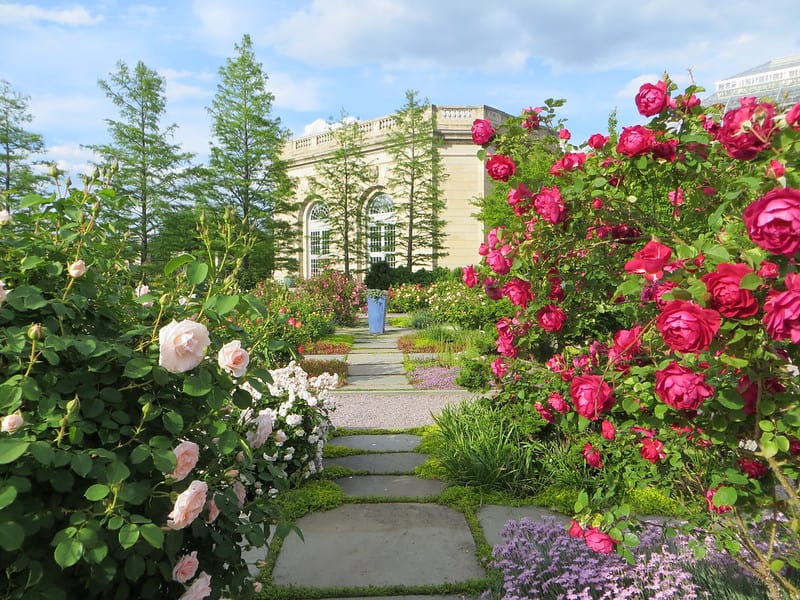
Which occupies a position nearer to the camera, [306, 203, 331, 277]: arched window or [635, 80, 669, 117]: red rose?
[635, 80, 669, 117]: red rose

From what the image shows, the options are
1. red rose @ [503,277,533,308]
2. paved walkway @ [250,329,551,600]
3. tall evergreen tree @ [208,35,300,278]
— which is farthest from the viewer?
tall evergreen tree @ [208,35,300,278]

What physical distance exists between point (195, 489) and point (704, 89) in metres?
2.07

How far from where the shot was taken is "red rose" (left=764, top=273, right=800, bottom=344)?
95 cm

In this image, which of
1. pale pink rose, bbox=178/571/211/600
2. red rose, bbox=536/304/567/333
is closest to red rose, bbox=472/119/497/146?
red rose, bbox=536/304/567/333

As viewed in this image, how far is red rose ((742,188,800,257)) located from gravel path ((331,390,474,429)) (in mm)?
3896

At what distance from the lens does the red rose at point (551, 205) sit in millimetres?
2004

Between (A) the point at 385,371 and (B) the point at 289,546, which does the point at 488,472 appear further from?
(A) the point at 385,371

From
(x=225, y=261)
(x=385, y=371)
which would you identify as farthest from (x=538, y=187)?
(x=385, y=371)

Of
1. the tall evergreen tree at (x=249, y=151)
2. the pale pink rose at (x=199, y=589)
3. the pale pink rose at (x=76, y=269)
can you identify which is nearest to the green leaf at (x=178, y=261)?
the pale pink rose at (x=76, y=269)

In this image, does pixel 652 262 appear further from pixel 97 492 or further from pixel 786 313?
pixel 97 492

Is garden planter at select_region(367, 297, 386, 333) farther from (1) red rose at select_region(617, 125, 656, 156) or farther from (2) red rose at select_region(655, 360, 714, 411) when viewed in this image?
(2) red rose at select_region(655, 360, 714, 411)

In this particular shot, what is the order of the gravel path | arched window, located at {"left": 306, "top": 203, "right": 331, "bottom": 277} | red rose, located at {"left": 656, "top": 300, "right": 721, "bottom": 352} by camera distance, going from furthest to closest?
arched window, located at {"left": 306, "top": 203, "right": 331, "bottom": 277} < the gravel path < red rose, located at {"left": 656, "top": 300, "right": 721, "bottom": 352}

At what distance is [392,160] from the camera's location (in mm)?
25609

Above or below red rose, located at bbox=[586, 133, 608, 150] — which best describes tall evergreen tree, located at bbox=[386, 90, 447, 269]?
above
